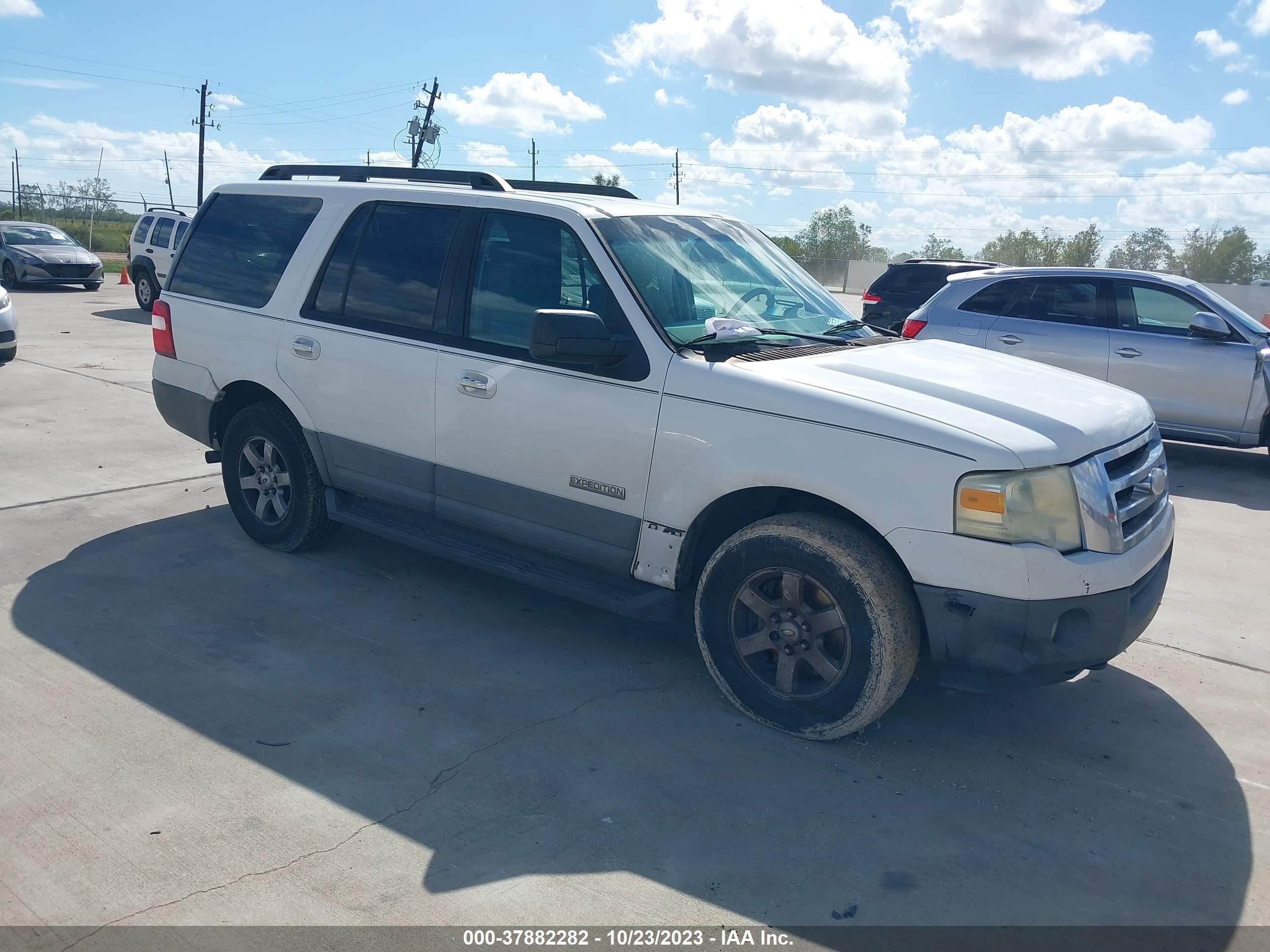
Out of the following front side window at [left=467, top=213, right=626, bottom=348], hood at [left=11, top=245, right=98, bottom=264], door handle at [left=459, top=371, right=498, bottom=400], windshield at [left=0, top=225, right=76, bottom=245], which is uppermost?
front side window at [left=467, top=213, right=626, bottom=348]

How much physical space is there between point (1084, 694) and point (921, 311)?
248 inches

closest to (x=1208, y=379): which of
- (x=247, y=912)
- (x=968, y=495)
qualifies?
(x=968, y=495)

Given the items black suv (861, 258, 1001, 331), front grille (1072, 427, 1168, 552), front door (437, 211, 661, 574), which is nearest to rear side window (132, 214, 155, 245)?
black suv (861, 258, 1001, 331)

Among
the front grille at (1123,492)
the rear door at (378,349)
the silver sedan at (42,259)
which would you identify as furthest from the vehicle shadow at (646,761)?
the silver sedan at (42,259)

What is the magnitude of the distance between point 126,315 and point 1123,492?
64.9 ft

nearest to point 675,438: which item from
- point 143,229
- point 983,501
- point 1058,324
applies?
point 983,501

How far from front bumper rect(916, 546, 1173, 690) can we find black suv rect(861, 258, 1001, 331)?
412 inches

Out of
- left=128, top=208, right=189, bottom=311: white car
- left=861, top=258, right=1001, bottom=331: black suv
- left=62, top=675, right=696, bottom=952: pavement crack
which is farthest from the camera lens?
left=128, top=208, right=189, bottom=311: white car

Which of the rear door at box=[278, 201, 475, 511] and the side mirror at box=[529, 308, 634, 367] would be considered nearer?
the side mirror at box=[529, 308, 634, 367]

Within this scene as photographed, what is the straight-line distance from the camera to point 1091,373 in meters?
9.59

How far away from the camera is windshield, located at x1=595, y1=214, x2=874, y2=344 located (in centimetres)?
449

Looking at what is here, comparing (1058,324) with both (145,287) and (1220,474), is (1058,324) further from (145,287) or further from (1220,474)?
(145,287)

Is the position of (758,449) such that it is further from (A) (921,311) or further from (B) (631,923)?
(A) (921,311)

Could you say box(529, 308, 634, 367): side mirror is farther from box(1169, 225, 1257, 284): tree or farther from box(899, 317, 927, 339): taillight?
box(1169, 225, 1257, 284): tree
